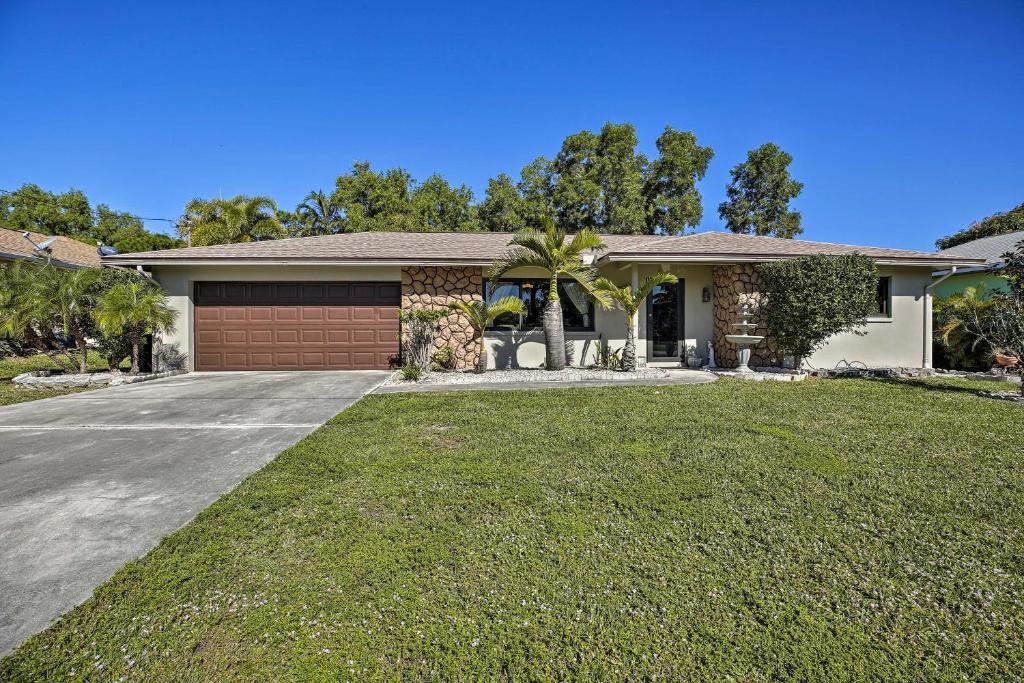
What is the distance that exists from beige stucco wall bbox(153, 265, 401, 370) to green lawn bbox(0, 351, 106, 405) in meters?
2.31

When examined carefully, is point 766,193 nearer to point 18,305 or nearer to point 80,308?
point 80,308

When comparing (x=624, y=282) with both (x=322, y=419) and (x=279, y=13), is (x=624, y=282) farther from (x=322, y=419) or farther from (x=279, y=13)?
(x=279, y=13)

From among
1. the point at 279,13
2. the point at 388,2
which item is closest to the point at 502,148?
the point at 388,2

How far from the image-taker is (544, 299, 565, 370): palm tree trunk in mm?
9703

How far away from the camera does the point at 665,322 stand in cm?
1148

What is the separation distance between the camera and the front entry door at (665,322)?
449 inches

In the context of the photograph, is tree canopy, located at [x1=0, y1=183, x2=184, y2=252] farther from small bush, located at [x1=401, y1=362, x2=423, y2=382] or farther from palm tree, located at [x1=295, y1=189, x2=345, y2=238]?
small bush, located at [x1=401, y1=362, x2=423, y2=382]

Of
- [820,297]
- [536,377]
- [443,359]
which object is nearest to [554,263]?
[536,377]

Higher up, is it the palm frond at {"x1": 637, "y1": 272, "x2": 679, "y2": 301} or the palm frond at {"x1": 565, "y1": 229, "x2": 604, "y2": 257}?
the palm frond at {"x1": 565, "y1": 229, "x2": 604, "y2": 257}

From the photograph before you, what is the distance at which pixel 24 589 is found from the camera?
222cm

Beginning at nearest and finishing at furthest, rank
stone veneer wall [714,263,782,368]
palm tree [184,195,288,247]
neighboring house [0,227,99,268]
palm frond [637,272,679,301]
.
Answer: palm frond [637,272,679,301]
stone veneer wall [714,263,782,368]
neighboring house [0,227,99,268]
palm tree [184,195,288,247]

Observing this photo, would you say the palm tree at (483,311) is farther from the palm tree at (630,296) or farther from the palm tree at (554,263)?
the palm tree at (630,296)

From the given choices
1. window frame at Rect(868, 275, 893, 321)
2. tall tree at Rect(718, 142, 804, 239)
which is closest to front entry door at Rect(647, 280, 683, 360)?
window frame at Rect(868, 275, 893, 321)

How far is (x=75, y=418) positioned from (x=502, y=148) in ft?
63.7
